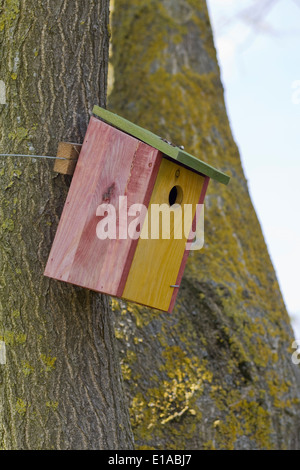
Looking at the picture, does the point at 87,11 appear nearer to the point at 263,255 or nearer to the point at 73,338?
the point at 73,338

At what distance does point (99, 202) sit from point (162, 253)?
330 millimetres

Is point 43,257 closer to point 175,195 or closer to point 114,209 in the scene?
point 114,209

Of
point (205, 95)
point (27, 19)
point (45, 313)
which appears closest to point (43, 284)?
point (45, 313)

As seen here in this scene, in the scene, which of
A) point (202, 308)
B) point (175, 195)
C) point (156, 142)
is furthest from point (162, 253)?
point (202, 308)

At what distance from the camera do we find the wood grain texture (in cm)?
218

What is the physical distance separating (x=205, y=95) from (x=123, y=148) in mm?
2241

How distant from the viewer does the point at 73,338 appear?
233 centimetres

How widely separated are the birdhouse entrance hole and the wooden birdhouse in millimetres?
113

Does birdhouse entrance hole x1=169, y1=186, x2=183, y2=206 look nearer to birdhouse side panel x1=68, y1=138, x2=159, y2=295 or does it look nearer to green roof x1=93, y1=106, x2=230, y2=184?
green roof x1=93, y1=106, x2=230, y2=184

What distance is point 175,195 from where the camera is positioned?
245 cm

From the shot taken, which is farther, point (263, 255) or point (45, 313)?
point (263, 255)

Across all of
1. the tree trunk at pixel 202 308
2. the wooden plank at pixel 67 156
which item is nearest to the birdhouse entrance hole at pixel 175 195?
the wooden plank at pixel 67 156

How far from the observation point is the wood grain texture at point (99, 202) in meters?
2.18

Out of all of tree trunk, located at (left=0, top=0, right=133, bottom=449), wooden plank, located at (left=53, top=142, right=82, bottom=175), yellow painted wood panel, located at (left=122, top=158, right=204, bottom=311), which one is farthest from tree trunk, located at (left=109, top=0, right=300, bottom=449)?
wooden plank, located at (left=53, top=142, right=82, bottom=175)
